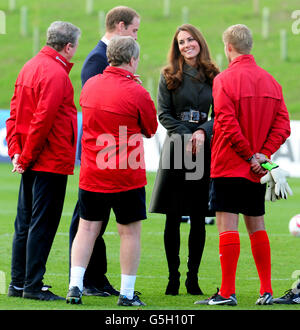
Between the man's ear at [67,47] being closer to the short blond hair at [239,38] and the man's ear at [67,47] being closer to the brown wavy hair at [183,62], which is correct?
the brown wavy hair at [183,62]

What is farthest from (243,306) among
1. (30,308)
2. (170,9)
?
(170,9)

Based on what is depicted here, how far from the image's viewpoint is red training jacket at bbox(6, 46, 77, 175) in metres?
7.28

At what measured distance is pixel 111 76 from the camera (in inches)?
279

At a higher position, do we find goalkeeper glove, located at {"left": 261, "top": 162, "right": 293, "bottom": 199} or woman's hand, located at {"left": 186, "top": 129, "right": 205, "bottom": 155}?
woman's hand, located at {"left": 186, "top": 129, "right": 205, "bottom": 155}

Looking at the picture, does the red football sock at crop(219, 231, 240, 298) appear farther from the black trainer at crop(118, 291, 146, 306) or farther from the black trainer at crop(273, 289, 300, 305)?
the black trainer at crop(118, 291, 146, 306)

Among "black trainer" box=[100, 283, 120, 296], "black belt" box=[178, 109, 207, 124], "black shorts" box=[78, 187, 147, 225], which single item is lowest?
"black trainer" box=[100, 283, 120, 296]

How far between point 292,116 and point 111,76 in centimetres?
2729

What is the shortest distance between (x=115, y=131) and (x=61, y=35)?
101cm

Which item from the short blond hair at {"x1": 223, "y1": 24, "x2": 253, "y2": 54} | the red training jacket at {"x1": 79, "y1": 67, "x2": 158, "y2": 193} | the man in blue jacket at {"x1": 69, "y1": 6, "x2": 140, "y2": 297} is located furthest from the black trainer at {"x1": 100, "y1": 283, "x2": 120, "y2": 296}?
the short blond hair at {"x1": 223, "y1": 24, "x2": 253, "y2": 54}

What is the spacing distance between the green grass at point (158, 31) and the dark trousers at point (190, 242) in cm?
2635

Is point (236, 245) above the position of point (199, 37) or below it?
below

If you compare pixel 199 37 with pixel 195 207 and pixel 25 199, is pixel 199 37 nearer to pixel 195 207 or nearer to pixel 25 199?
pixel 195 207

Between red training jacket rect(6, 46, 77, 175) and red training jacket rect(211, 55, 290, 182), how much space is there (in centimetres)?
118
